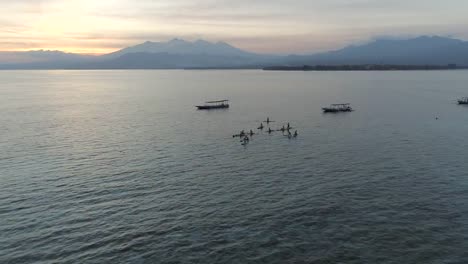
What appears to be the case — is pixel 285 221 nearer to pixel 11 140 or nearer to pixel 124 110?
pixel 11 140

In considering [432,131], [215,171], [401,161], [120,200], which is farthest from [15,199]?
[432,131]

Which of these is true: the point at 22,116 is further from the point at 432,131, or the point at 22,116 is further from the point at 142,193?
the point at 432,131

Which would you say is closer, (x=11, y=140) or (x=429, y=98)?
(x=11, y=140)

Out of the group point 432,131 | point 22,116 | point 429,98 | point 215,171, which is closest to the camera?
point 215,171

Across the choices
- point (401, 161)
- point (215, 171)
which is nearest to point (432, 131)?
point (401, 161)

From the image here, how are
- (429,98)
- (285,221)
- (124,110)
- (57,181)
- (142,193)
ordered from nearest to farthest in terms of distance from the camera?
(285,221) → (142,193) → (57,181) → (124,110) → (429,98)

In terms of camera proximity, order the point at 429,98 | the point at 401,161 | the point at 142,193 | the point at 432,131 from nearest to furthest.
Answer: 1. the point at 142,193
2. the point at 401,161
3. the point at 432,131
4. the point at 429,98

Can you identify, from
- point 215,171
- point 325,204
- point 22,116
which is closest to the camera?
point 325,204

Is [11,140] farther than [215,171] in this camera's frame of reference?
Yes
